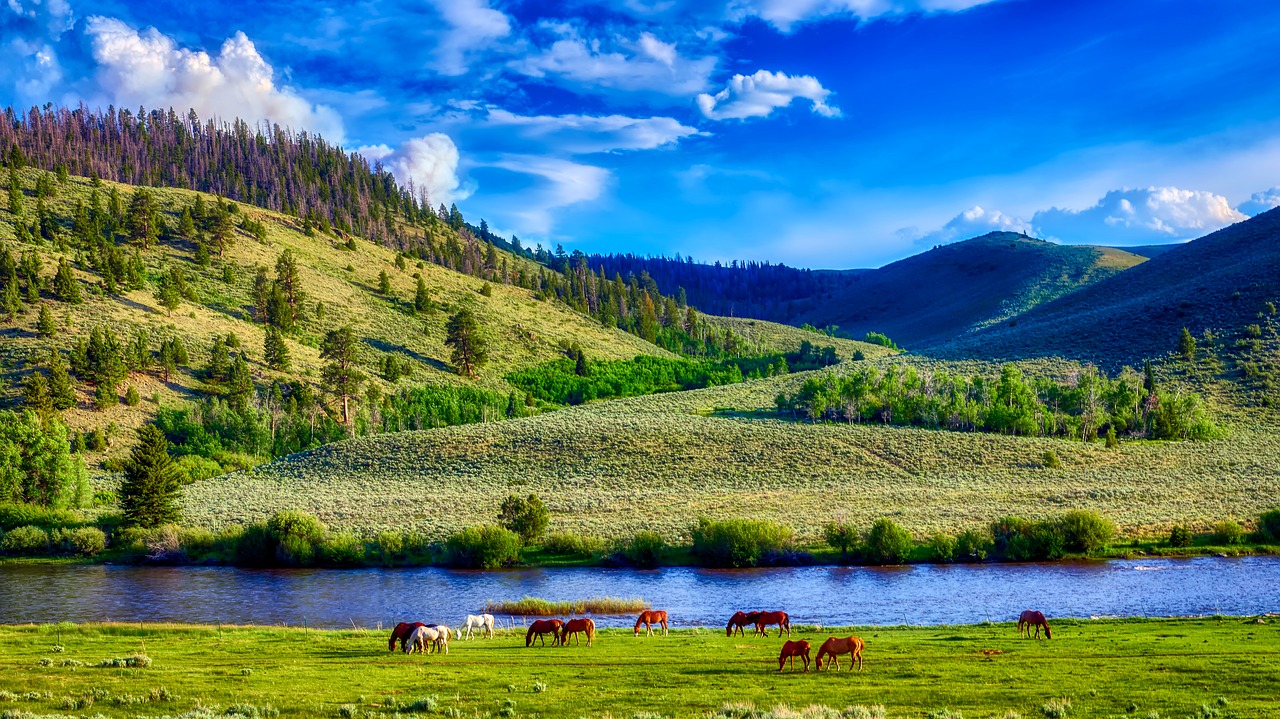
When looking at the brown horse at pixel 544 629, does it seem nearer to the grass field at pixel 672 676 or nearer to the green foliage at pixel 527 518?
the grass field at pixel 672 676

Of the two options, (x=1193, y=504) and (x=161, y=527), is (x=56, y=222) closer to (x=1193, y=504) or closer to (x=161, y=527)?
(x=161, y=527)

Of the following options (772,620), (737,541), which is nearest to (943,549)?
(737,541)

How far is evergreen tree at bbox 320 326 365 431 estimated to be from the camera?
330 feet

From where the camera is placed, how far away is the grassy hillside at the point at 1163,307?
103312mm

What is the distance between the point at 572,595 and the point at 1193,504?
42435 mm

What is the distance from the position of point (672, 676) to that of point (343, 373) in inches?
3459

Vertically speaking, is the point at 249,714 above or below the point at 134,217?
below

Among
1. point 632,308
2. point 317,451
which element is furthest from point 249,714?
point 632,308

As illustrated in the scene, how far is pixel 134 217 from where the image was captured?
127 metres

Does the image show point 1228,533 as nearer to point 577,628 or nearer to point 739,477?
point 739,477

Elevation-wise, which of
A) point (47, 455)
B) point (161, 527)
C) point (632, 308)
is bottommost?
point (161, 527)

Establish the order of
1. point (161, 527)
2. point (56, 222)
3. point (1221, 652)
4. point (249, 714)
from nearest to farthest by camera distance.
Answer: point (249, 714), point (1221, 652), point (161, 527), point (56, 222)

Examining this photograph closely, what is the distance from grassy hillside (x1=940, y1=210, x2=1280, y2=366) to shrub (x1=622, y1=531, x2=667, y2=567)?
73493 mm

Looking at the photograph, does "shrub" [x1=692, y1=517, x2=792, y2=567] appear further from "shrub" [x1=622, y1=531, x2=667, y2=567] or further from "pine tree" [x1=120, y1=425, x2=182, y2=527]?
"pine tree" [x1=120, y1=425, x2=182, y2=527]
